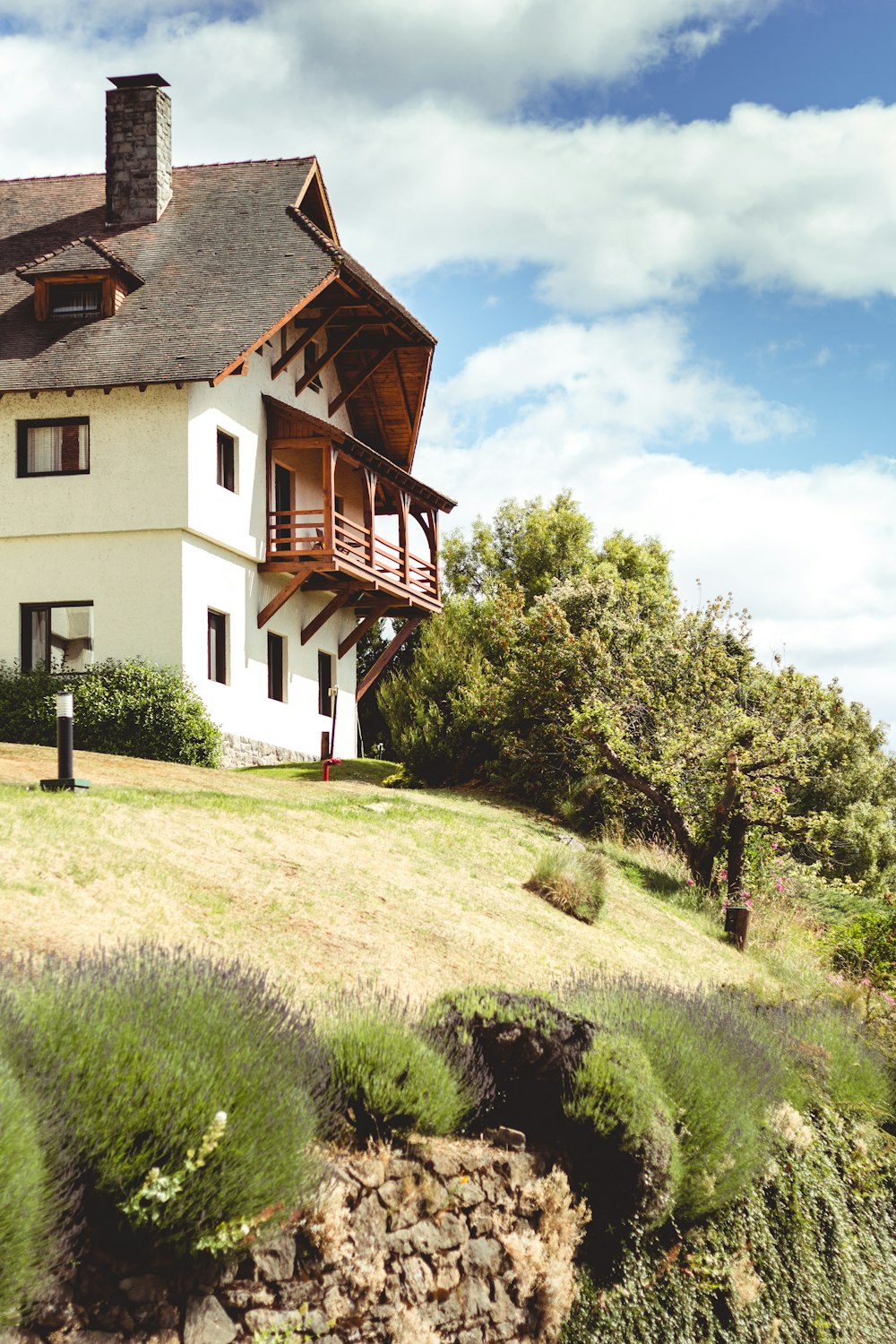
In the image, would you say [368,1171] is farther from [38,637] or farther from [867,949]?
[38,637]

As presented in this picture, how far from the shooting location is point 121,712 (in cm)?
2523

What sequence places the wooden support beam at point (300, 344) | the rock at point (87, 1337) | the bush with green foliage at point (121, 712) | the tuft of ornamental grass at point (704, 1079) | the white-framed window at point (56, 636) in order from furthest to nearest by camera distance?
the wooden support beam at point (300, 344) < the white-framed window at point (56, 636) < the bush with green foliage at point (121, 712) < the tuft of ornamental grass at point (704, 1079) < the rock at point (87, 1337)

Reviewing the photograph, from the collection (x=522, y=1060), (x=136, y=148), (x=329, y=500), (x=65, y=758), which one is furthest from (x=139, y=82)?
(x=522, y=1060)

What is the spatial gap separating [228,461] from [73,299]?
443 cm

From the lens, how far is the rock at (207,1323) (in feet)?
19.6

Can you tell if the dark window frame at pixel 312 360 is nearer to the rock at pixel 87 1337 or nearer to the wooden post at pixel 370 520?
the wooden post at pixel 370 520

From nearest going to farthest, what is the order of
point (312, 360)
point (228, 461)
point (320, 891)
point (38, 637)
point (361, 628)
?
point (320, 891)
point (38, 637)
point (228, 461)
point (312, 360)
point (361, 628)

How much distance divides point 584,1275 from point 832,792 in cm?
3405

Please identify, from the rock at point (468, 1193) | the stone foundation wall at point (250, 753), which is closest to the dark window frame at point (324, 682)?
the stone foundation wall at point (250, 753)

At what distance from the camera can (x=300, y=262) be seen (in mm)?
29156

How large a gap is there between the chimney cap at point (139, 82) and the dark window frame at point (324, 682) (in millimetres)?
12628

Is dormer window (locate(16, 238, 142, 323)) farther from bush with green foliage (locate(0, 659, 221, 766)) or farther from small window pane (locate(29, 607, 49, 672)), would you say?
bush with green foliage (locate(0, 659, 221, 766))

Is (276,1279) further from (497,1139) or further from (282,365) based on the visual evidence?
(282,365)

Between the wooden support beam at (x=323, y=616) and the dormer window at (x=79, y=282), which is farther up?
the dormer window at (x=79, y=282)
